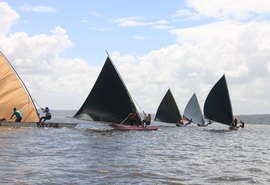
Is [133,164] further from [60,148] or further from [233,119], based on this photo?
[233,119]

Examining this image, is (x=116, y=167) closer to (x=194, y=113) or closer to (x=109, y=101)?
(x=109, y=101)

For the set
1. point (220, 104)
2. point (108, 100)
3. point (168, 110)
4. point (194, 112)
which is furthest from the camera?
point (194, 112)

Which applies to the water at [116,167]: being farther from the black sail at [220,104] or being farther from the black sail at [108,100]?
the black sail at [220,104]

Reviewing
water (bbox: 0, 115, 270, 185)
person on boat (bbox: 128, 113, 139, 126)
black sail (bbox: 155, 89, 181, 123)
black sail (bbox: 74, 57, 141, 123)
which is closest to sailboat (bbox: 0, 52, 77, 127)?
black sail (bbox: 74, 57, 141, 123)

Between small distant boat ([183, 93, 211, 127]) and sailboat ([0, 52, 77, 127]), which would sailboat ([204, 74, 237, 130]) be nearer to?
small distant boat ([183, 93, 211, 127])

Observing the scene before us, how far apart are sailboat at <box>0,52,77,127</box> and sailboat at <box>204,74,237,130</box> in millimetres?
31999

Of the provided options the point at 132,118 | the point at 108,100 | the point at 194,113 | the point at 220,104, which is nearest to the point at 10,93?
the point at 108,100

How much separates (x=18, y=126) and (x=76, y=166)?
84.7ft

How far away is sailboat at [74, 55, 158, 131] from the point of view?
148 ft

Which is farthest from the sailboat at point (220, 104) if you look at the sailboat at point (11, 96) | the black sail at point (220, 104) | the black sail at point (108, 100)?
the sailboat at point (11, 96)

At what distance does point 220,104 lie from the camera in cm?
6856

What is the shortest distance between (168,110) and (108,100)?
103 feet

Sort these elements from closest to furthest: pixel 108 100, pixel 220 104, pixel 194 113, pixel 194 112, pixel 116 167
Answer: pixel 116 167
pixel 108 100
pixel 220 104
pixel 194 113
pixel 194 112

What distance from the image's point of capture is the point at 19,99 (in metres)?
45.9
